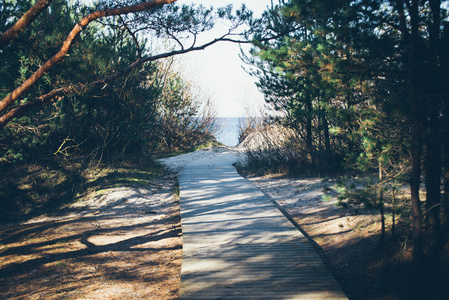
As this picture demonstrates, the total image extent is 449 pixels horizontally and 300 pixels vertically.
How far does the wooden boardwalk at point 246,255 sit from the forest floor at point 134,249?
347 millimetres

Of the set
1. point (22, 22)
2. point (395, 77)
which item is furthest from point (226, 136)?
point (395, 77)

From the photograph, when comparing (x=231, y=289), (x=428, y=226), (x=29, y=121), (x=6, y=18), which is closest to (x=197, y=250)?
(x=231, y=289)

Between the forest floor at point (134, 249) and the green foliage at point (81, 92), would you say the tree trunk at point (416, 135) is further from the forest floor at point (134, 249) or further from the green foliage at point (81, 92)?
→ the green foliage at point (81, 92)

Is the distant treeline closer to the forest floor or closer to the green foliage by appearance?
the forest floor

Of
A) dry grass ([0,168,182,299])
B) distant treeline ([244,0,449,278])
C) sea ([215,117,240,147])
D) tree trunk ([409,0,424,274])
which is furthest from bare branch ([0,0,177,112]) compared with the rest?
sea ([215,117,240,147])

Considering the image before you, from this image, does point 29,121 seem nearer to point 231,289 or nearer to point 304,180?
point 231,289

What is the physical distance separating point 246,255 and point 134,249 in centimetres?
198

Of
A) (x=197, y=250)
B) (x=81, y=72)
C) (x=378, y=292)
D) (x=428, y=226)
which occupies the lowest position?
(x=378, y=292)

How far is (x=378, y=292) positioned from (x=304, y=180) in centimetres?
585

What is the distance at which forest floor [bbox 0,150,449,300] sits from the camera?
3838 mm

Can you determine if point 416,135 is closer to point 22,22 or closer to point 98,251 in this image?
point 98,251

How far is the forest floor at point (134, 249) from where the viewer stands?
12.6 feet

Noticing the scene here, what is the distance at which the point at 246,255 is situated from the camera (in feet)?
14.1

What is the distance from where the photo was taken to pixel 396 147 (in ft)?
12.6
